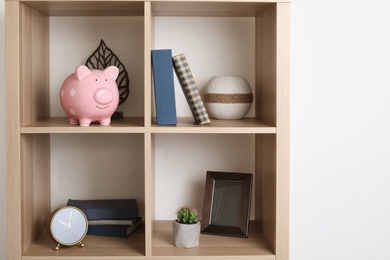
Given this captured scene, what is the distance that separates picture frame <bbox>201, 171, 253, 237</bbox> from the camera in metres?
2.02

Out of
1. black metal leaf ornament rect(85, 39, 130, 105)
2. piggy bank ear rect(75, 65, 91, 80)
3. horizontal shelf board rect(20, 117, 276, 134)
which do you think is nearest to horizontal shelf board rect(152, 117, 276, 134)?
horizontal shelf board rect(20, 117, 276, 134)

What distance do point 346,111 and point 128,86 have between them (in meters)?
0.81

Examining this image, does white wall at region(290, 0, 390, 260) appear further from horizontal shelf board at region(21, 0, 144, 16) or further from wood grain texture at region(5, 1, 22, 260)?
wood grain texture at region(5, 1, 22, 260)

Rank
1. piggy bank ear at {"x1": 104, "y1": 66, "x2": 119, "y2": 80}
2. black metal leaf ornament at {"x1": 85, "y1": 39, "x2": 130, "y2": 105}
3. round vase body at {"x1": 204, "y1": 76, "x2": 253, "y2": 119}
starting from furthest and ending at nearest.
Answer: black metal leaf ornament at {"x1": 85, "y1": 39, "x2": 130, "y2": 105}, round vase body at {"x1": 204, "y1": 76, "x2": 253, "y2": 119}, piggy bank ear at {"x1": 104, "y1": 66, "x2": 119, "y2": 80}

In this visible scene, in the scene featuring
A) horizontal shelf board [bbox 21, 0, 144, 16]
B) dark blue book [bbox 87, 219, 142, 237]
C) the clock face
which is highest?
horizontal shelf board [bbox 21, 0, 144, 16]

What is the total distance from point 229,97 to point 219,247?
49 cm

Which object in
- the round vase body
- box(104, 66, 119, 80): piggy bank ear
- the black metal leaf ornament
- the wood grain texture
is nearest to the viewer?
the wood grain texture

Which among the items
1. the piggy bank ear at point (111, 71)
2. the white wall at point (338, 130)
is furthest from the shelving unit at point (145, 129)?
the white wall at point (338, 130)

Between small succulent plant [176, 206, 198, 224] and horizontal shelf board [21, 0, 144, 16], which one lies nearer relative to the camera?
horizontal shelf board [21, 0, 144, 16]

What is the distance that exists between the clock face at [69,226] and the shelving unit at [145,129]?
4 centimetres

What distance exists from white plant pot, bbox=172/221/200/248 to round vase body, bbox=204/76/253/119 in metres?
0.39

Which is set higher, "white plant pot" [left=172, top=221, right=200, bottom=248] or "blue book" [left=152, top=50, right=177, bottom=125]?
"blue book" [left=152, top=50, right=177, bottom=125]

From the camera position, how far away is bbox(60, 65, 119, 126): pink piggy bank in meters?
1.81

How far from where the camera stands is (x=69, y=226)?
6.29 feet
